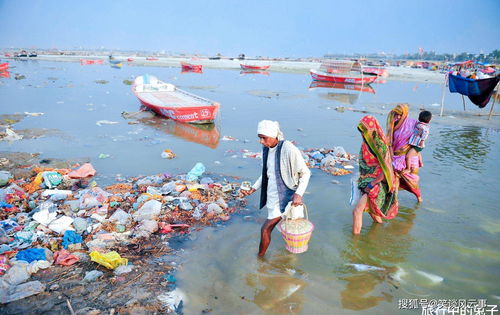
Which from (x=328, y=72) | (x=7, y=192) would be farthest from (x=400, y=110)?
(x=328, y=72)

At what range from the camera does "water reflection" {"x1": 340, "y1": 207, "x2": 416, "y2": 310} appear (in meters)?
3.06

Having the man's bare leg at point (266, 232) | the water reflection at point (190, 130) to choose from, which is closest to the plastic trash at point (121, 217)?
the man's bare leg at point (266, 232)

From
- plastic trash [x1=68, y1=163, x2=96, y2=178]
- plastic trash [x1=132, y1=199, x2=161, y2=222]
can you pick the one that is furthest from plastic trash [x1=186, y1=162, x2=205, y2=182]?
plastic trash [x1=68, y1=163, x2=96, y2=178]

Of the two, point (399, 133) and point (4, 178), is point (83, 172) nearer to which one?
point (4, 178)

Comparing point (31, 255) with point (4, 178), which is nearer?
point (31, 255)

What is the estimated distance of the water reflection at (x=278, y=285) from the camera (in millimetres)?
2914

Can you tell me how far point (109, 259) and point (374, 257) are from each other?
3.04 metres

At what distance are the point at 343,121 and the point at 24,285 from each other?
1112 cm

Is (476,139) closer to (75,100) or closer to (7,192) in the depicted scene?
(7,192)

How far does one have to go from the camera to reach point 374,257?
3.69 metres

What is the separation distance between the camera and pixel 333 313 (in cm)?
285

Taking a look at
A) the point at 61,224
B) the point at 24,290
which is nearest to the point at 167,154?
the point at 61,224

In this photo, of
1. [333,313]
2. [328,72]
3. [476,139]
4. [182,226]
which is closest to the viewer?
[333,313]

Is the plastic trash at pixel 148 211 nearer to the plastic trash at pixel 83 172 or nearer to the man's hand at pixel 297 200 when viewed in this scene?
the plastic trash at pixel 83 172
